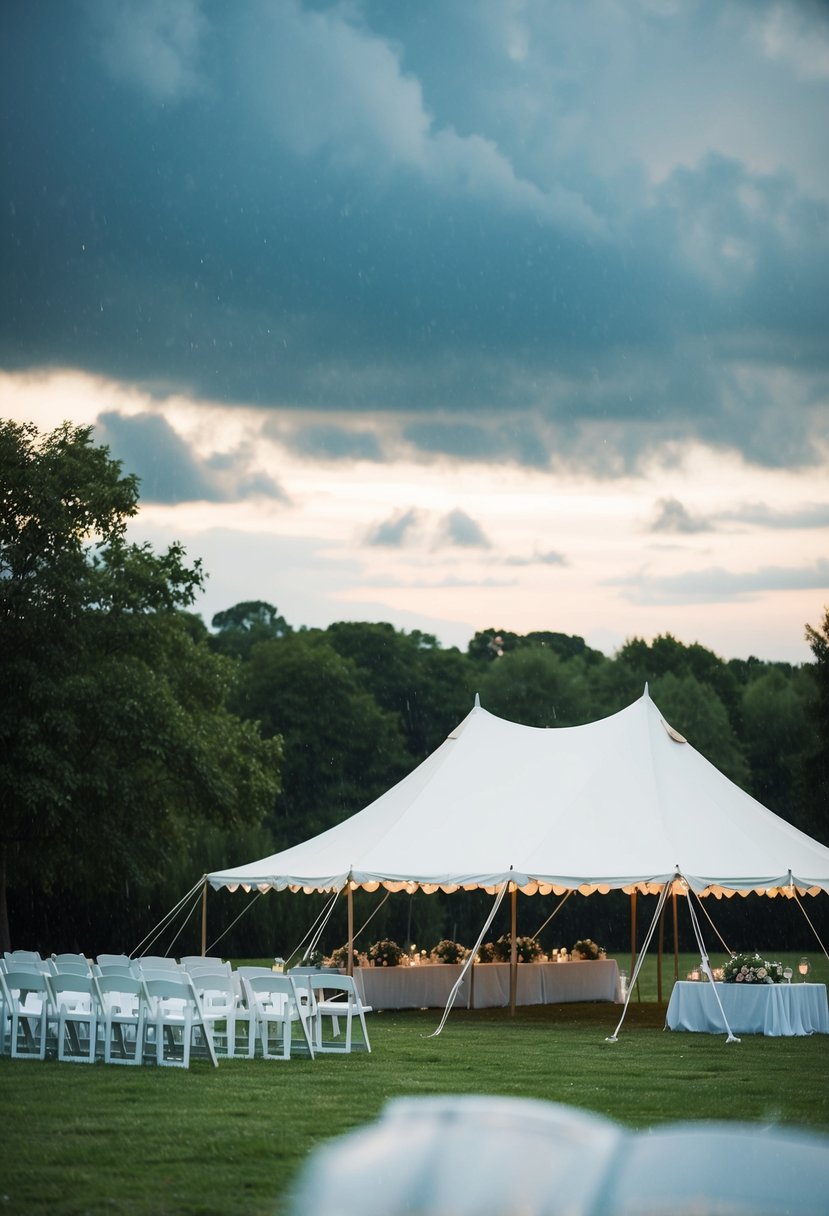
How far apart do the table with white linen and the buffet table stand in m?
4.18

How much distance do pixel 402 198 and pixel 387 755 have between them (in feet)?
87.8

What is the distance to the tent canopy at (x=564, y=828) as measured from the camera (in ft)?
49.9

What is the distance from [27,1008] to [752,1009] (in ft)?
23.4

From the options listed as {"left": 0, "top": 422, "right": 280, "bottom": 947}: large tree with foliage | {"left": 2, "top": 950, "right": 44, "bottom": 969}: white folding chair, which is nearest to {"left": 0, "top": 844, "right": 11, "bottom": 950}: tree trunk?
{"left": 0, "top": 422, "right": 280, "bottom": 947}: large tree with foliage

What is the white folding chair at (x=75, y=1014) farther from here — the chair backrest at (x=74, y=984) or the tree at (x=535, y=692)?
the tree at (x=535, y=692)

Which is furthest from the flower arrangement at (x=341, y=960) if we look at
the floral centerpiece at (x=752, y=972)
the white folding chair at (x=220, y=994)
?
the white folding chair at (x=220, y=994)

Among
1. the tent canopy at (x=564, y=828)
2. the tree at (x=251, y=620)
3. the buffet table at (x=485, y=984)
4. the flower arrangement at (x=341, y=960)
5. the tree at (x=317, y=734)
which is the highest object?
the tree at (x=251, y=620)

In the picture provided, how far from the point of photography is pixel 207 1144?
7266mm

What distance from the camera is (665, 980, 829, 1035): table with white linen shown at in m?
14.4

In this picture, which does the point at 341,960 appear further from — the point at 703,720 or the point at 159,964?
the point at 703,720

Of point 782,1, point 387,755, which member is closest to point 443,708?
point 387,755

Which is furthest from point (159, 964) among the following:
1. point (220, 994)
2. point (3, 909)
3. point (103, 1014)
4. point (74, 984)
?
point (3, 909)

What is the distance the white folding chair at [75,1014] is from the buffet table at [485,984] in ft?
20.8

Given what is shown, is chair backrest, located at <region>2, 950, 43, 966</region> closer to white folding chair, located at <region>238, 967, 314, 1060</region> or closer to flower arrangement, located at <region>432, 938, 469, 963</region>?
white folding chair, located at <region>238, 967, 314, 1060</region>
